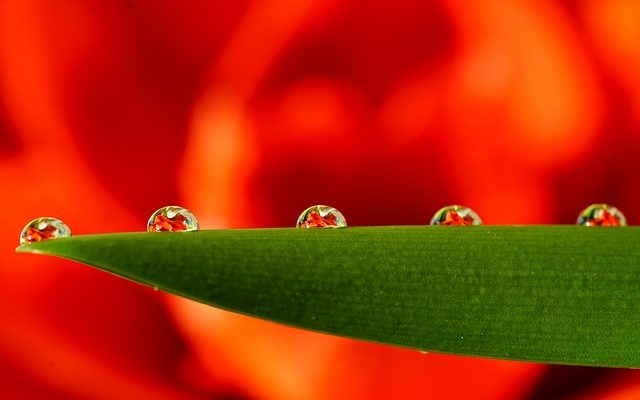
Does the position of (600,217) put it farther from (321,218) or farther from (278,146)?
(278,146)

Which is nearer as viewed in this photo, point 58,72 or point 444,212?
point 444,212

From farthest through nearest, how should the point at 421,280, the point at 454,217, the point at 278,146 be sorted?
the point at 278,146 → the point at 454,217 → the point at 421,280

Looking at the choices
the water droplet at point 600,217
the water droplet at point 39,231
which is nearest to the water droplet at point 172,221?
the water droplet at point 39,231

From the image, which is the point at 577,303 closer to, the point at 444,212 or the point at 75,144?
the point at 444,212

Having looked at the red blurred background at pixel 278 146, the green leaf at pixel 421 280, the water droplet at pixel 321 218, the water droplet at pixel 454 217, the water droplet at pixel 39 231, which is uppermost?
the red blurred background at pixel 278 146

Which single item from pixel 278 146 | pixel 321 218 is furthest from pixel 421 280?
pixel 278 146

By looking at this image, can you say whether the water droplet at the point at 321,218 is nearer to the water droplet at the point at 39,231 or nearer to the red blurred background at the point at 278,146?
the water droplet at the point at 39,231

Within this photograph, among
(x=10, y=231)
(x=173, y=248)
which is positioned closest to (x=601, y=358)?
(x=173, y=248)
